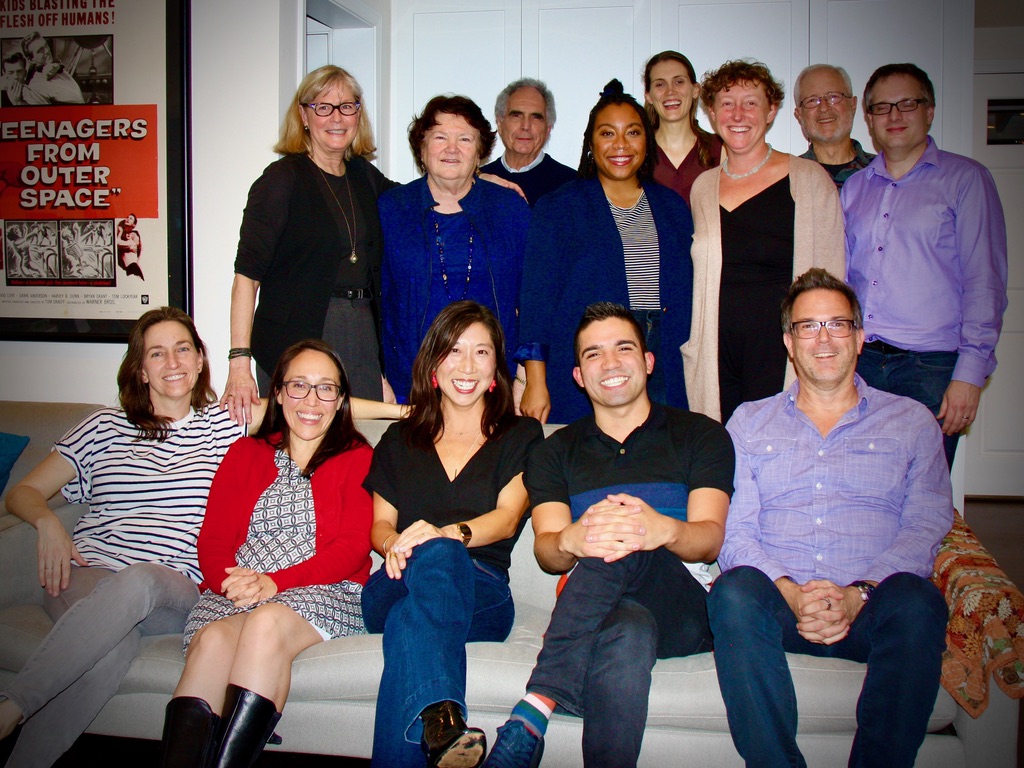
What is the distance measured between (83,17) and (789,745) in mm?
3852

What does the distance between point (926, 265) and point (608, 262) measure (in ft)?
3.18

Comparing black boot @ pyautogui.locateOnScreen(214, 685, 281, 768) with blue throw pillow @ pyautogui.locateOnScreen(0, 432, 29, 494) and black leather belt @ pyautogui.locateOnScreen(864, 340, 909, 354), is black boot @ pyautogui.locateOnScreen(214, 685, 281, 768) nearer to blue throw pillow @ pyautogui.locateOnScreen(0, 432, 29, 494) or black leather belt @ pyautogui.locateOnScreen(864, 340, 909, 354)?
blue throw pillow @ pyautogui.locateOnScreen(0, 432, 29, 494)

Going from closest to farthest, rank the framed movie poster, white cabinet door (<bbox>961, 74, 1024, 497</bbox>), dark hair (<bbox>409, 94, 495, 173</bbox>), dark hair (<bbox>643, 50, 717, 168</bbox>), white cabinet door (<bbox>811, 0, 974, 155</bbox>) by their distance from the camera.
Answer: dark hair (<bbox>409, 94, 495, 173</bbox>) < dark hair (<bbox>643, 50, 717, 168</bbox>) < the framed movie poster < white cabinet door (<bbox>811, 0, 974, 155</bbox>) < white cabinet door (<bbox>961, 74, 1024, 497</bbox>)

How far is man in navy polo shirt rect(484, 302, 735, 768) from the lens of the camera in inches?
70.9

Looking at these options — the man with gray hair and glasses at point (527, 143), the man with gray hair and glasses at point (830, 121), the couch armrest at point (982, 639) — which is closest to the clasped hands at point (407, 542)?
the couch armrest at point (982, 639)

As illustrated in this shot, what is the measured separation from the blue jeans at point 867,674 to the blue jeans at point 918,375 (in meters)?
0.82

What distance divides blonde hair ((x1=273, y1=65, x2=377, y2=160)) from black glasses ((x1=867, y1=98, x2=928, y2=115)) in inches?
67.2

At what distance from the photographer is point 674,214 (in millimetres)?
2721

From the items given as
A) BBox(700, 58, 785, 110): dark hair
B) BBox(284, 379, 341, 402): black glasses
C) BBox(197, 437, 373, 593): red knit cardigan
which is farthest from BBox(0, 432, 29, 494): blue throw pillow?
BBox(700, 58, 785, 110): dark hair

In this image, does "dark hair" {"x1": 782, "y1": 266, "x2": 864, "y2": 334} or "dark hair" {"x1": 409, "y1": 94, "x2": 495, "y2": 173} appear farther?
"dark hair" {"x1": 409, "y1": 94, "x2": 495, "y2": 173}

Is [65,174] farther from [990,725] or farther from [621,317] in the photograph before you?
[990,725]

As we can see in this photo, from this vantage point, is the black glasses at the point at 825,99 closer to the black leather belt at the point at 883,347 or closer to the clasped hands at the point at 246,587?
the black leather belt at the point at 883,347

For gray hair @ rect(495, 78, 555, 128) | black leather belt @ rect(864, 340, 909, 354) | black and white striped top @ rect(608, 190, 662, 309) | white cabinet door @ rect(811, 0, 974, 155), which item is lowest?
black leather belt @ rect(864, 340, 909, 354)

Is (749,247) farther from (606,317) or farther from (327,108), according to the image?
(327,108)
